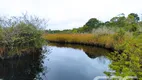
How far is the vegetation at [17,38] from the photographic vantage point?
11289 millimetres

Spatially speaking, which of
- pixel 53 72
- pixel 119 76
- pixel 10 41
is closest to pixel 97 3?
pixel 10 41

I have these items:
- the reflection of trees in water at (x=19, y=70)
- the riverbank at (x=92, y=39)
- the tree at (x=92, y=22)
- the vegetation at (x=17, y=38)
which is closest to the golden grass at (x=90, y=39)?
the riverbank at (x=92, y=39)

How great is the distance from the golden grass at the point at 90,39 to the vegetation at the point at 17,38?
2404mm

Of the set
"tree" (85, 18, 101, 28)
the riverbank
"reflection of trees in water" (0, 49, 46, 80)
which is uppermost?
"tree" (85, 18, 101, 28)

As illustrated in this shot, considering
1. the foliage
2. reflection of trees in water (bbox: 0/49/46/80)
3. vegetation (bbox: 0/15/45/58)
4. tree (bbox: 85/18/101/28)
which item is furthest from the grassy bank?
tree (bbox: 85/18/101/28)

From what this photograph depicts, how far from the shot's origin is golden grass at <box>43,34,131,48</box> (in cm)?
1725

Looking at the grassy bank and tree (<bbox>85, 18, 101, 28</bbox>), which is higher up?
tree (<bbox>85, 18, 101, 28</bbox>)

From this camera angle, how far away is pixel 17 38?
37.7ft

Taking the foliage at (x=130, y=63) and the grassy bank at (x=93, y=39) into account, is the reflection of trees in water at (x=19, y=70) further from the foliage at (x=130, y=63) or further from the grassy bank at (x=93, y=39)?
the grassy bank at (x=93, y=39)

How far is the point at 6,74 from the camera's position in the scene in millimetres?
8359

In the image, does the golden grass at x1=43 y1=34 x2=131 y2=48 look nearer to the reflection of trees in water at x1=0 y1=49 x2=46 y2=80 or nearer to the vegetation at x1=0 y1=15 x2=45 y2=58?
the vegetation at x1=0 y1=15 x2=45 y2=58

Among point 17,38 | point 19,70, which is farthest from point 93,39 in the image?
point 19,70

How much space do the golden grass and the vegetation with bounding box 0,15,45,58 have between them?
2404mm

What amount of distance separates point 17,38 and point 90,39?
1153 centimetres
